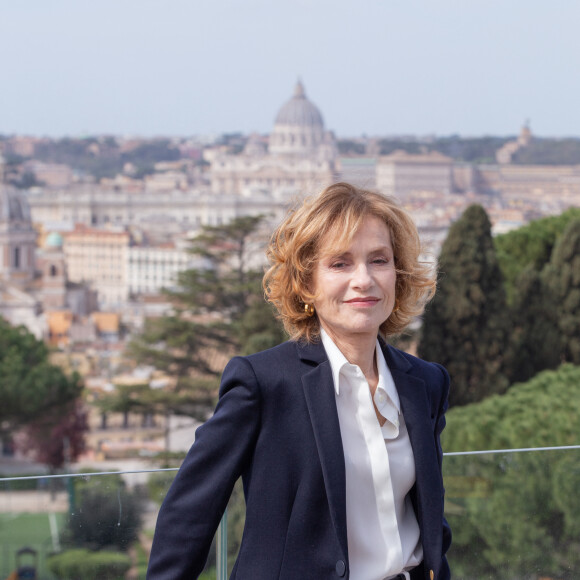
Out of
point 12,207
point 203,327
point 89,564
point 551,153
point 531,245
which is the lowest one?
point 12,207

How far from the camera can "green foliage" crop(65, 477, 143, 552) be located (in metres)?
1.38

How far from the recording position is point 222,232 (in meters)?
13.6

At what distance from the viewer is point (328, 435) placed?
836 mm

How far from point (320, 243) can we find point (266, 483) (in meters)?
0.20

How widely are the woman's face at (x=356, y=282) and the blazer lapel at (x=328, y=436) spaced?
0.05m

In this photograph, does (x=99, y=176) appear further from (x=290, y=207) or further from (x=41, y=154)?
(x=290, y=207)

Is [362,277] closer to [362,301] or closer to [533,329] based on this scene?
[362,301]

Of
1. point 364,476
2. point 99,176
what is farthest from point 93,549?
point 99,176

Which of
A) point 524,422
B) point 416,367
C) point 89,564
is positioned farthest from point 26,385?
point 416,367

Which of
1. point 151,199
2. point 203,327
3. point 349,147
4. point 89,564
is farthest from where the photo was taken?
point 349,147

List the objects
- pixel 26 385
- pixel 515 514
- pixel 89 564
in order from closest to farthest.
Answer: pixel 89 564 → pixel 515 514 → pixel 26 385

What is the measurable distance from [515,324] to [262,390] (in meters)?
8.45

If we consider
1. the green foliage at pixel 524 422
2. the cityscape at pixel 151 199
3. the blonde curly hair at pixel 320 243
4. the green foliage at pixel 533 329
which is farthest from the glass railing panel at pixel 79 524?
the cityscape at pixel 151 199

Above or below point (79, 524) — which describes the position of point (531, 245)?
below
